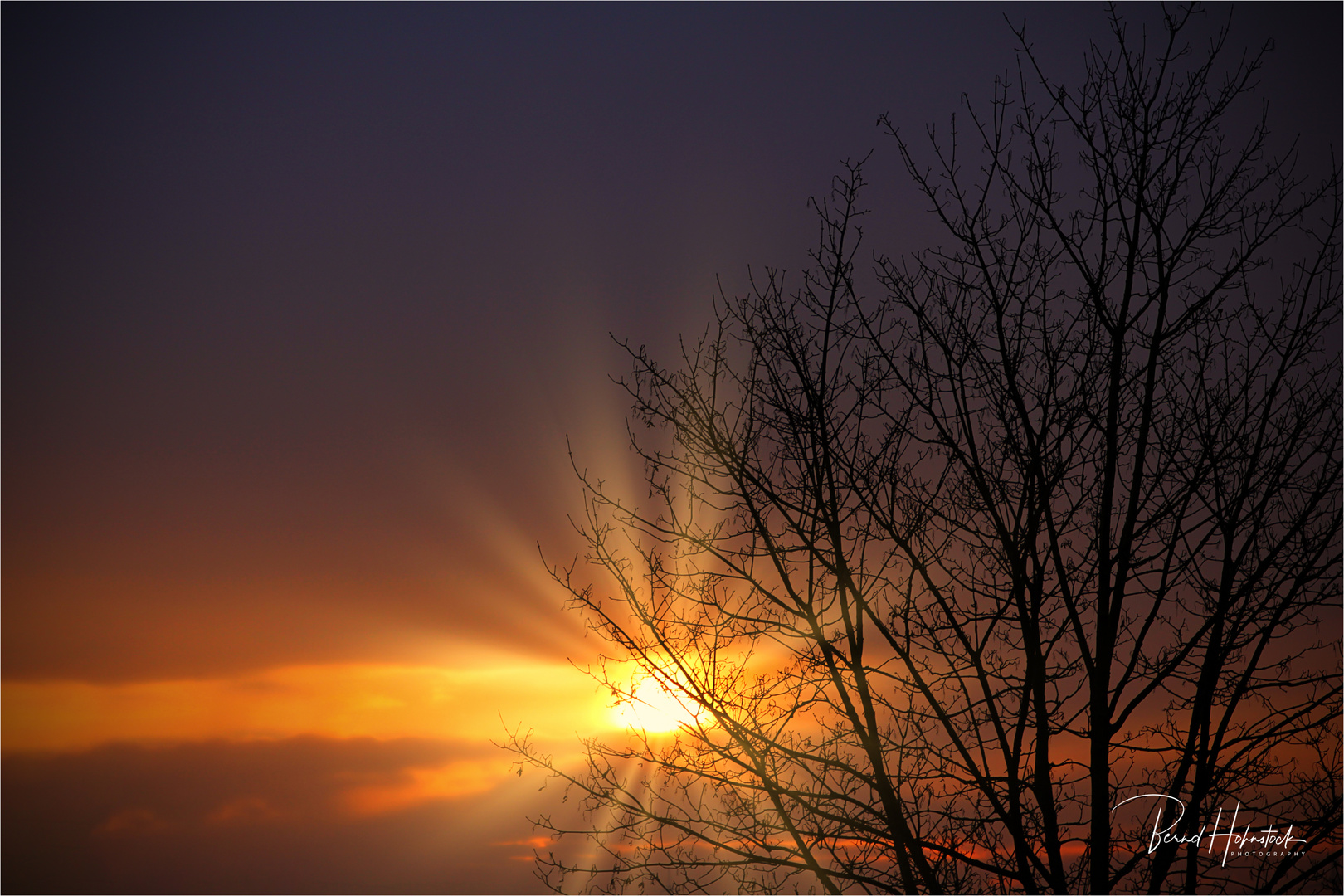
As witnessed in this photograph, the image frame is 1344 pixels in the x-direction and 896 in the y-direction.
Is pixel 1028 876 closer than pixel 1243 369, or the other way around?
pixel 1028 876

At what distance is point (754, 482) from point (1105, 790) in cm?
321

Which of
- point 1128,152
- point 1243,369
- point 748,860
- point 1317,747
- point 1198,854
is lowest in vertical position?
point 748,860

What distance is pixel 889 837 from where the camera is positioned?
6371 millimetres

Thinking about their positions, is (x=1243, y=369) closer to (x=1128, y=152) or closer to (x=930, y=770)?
(x=1128, y=152)

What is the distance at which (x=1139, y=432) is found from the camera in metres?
6.78

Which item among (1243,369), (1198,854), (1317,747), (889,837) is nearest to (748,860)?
(889,837)

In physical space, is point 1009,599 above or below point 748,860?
above

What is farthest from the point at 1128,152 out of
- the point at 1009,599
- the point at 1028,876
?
the point at 1028,876

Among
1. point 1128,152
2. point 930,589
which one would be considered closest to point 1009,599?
point 930,589

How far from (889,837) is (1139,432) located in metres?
3.45

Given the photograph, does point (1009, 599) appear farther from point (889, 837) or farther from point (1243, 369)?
point (1243, 369)

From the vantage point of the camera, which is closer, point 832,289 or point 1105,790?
point 1105,790

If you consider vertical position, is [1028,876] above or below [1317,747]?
below

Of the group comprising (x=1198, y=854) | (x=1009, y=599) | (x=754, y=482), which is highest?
(x=754, y=482)
